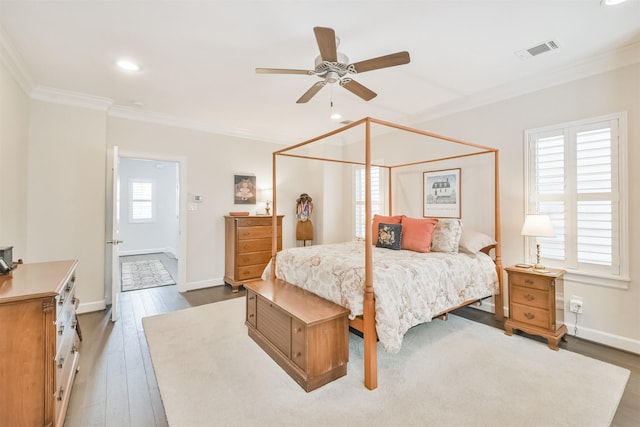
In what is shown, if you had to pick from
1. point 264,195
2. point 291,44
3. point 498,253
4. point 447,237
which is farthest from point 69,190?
point 498,253

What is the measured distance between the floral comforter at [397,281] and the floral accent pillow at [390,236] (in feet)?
0.71

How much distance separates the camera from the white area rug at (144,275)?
5.08m

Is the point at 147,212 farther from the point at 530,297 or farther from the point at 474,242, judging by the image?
the point at 530,297

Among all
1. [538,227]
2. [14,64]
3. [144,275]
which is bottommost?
[144,275]

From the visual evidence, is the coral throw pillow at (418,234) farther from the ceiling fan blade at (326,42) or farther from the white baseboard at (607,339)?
the ceiling fan blade at (326,42)

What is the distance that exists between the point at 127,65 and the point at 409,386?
12.8 ft

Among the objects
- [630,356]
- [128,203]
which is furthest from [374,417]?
[128,203]

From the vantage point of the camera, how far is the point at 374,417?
185 cm

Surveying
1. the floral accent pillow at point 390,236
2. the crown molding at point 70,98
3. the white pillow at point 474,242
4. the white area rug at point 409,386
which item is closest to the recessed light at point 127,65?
the crown molding at point 70,98

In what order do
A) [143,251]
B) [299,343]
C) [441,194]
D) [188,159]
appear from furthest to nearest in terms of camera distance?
[143,251] < [188,159] < [441,194] < [299,343]

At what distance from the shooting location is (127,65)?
2.86 metres

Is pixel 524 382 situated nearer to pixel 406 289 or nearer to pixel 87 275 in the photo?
pixel 406 289

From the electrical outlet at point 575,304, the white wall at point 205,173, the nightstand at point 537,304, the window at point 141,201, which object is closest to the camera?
the nightstand at point 537,304

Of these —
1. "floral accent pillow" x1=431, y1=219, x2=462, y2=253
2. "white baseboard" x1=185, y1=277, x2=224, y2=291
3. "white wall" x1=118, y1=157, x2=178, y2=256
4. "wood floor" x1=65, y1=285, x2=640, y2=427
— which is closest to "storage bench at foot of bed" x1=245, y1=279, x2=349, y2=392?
"wood floor" x1=65, y1=285, x2=640, y2=427
